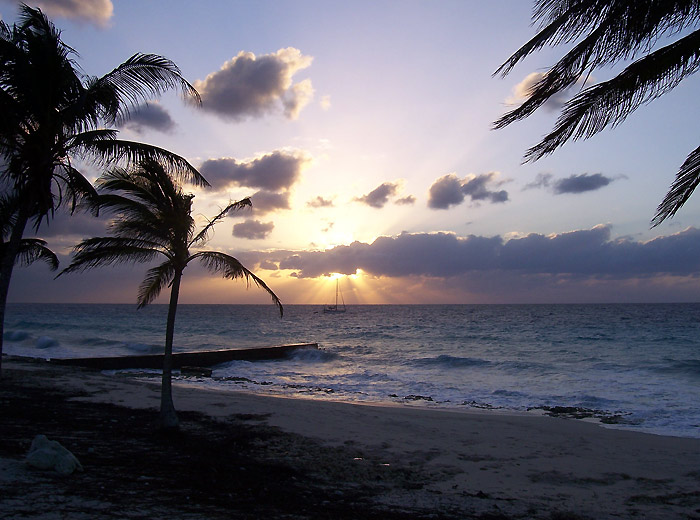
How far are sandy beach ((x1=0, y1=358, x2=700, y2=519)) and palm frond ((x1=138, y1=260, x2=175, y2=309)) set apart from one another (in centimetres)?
267

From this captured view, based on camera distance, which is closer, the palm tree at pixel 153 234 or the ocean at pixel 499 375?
the palm tree at pixel 153 234

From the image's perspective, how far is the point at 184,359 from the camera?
28766mm

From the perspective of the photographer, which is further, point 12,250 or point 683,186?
point 12,250

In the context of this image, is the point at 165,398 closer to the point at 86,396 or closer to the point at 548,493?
the point at 86,396

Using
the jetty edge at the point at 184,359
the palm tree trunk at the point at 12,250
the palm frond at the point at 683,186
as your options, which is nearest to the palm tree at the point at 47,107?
the palm tree trunk at the point at 12,250

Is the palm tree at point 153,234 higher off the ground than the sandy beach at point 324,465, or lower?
higher

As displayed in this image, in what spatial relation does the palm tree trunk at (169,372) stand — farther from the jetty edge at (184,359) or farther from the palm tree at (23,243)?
the jetty edge at (184,359)

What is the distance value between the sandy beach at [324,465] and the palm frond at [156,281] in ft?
8.76

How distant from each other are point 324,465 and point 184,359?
22.2 m

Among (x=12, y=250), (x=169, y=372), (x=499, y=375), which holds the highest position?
(x=12, y=250)

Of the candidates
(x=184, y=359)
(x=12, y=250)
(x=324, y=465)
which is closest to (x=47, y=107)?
(x=12, y=250)

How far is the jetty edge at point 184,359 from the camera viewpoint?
82.5 ft

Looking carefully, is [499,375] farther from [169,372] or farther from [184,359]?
[169,372]

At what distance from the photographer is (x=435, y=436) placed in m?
12.0
